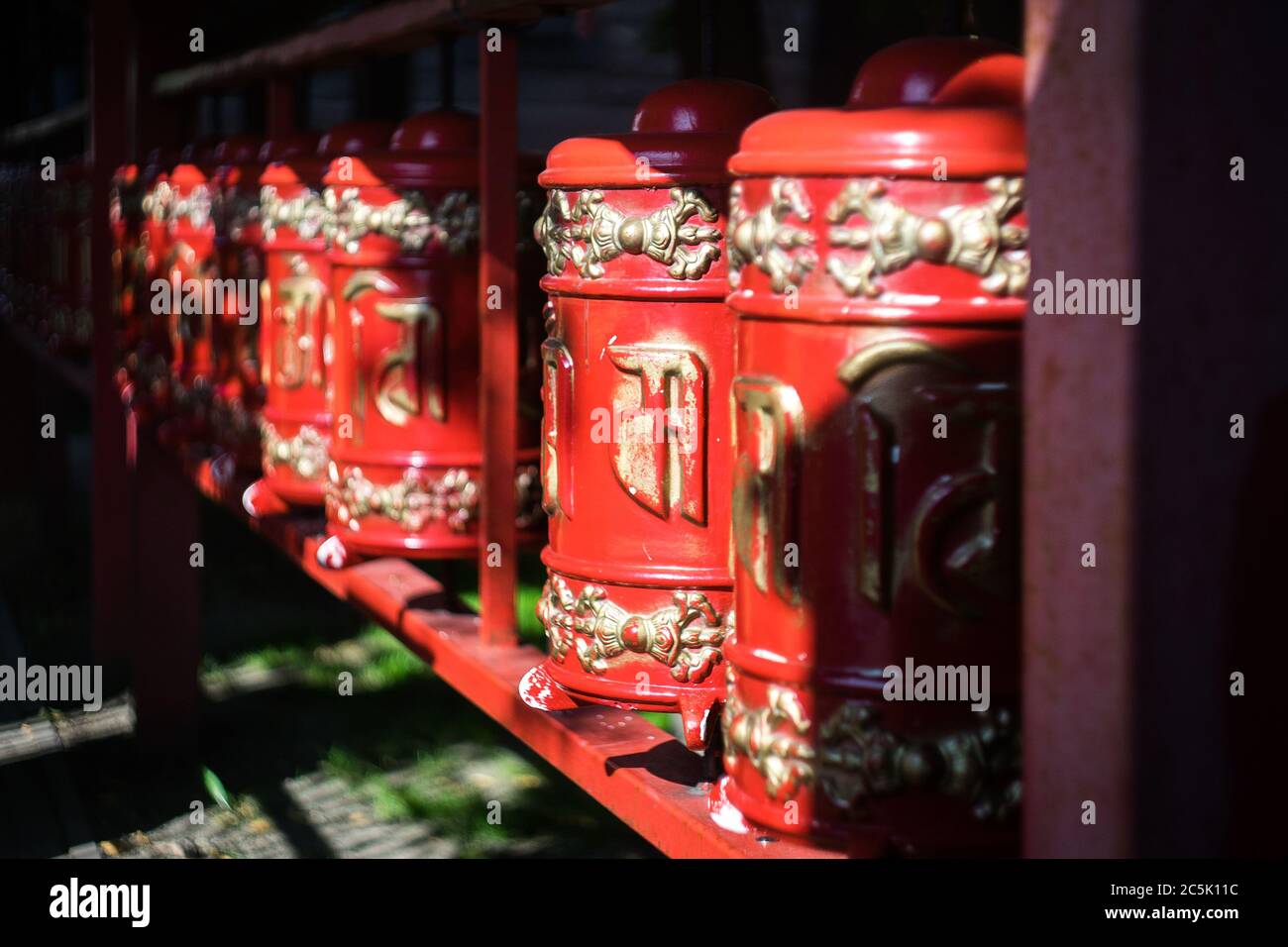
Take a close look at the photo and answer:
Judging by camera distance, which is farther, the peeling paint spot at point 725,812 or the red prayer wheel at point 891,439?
the peeling paint spot at point 725,812

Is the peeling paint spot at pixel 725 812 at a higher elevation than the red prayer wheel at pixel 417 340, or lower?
lower

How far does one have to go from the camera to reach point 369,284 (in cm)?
185

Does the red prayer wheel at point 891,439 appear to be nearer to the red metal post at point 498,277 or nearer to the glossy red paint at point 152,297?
the red metal post at point 498,277

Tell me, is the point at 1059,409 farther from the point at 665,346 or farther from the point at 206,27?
the point at 206,27

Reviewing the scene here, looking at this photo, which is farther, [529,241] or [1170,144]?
[529,241]

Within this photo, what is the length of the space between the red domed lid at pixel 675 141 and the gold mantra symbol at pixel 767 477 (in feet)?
0.88

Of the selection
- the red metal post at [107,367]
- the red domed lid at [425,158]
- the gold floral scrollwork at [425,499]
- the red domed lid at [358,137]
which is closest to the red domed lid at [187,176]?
the red domed lid at [358,137]

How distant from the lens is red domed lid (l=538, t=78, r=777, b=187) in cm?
122

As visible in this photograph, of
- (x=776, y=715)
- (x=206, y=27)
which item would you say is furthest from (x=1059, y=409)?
(x=206, y=27)

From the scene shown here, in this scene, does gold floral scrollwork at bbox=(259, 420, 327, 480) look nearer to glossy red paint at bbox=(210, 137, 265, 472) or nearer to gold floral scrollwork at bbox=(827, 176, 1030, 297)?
glossy red paint at bbox=(210, 137, 265, 472)

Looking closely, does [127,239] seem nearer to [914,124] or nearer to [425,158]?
[425,158]

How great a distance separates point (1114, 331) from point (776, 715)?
34 cm

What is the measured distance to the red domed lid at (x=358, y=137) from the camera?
201cm
